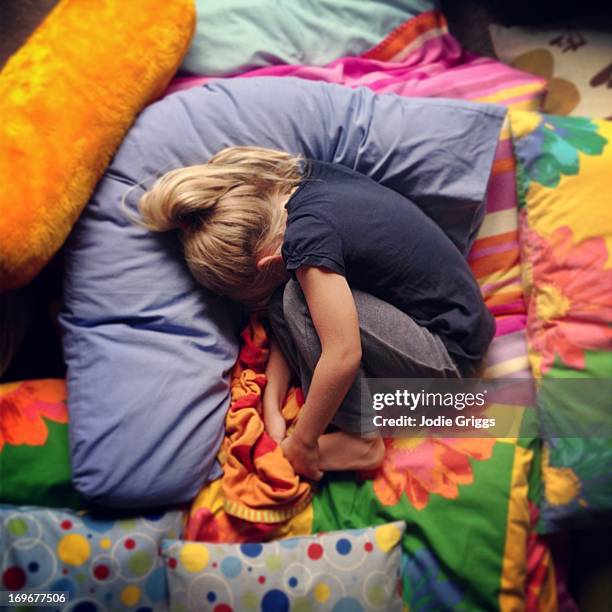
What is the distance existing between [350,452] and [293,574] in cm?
18

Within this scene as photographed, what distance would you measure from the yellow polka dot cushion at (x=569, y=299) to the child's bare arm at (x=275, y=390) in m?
0.37

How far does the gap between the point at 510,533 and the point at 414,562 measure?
13 cm

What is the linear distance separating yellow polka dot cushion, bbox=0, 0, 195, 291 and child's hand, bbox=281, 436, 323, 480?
1.42ft

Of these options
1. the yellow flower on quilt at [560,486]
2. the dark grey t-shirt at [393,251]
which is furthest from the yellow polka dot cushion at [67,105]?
the yellow flower on quilt at [560,486]

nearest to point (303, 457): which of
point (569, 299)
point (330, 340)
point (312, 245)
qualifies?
point (330, 340)

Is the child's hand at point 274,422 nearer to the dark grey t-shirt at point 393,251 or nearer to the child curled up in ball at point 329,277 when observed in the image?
the child curled up in ball at point 329,277

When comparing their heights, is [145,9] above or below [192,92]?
Answer: above

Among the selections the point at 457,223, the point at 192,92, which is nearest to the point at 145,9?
the point at 192,92

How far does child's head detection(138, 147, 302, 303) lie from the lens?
867 millimetres

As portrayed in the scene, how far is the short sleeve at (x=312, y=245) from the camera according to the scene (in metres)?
0.82

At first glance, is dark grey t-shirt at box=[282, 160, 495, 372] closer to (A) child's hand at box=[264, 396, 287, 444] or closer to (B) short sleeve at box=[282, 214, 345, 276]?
(B) short sleeve at box=[282, 214, 345, 276]

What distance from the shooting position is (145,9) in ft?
3.11

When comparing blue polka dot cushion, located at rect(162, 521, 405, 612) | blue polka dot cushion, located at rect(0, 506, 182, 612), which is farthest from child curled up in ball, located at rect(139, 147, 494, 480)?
blue polka dot cushion, located at rect(0, 506, 182, 612)

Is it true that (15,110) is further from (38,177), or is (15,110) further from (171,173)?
(171,173)
